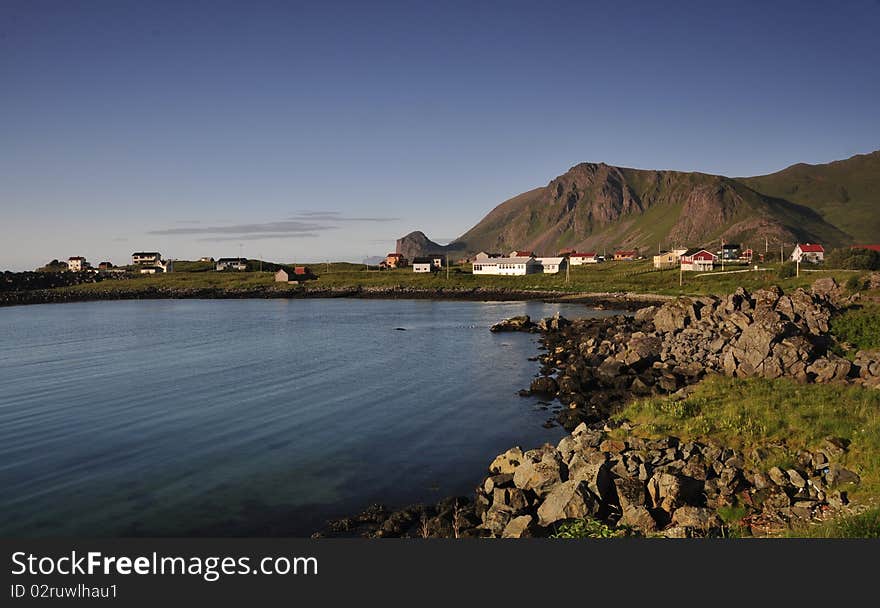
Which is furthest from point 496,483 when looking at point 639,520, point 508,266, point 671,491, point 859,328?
point 508,266

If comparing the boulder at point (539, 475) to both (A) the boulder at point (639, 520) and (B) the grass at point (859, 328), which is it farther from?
(B) the grass at point (859, 328)

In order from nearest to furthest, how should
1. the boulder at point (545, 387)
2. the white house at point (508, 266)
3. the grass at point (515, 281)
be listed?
1. the boulder at point (545, 387)
2. the grass at point (515, 281)
3. the white house at point (508, 266)

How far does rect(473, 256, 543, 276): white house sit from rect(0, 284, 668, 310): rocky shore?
22.2 meters

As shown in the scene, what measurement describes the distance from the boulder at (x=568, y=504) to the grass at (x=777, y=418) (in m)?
5.96

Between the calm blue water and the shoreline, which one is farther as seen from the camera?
the shoreline

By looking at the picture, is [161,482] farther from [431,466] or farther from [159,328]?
[159,328]

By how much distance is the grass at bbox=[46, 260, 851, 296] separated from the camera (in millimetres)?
102750

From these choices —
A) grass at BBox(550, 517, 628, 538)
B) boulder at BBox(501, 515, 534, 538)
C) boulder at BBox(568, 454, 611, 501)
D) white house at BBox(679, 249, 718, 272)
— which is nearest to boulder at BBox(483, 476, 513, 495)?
boulder at BBox(568, 454, 611, 501)

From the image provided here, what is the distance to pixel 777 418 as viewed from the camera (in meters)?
20.8

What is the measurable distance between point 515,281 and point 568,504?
5164 inches

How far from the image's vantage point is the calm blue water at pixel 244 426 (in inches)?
809

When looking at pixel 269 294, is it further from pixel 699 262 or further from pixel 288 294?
pixel 699 262

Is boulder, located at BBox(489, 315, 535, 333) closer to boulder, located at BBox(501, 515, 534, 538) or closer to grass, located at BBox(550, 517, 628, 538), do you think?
boulder, located at BBox(501, 515, 534, 538)

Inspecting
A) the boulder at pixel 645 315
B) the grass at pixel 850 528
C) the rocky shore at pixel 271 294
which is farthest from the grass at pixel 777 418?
the rocky shore at pixel 271 294
